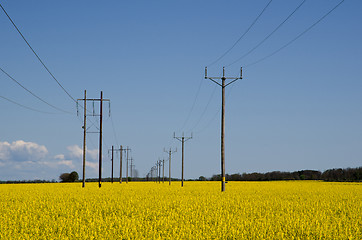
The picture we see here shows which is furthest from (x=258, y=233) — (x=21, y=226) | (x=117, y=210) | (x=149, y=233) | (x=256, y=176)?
(x=256, y=176)

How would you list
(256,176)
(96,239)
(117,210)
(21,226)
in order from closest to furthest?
(96,239) < (21,226) < (117,210) < (256,176)

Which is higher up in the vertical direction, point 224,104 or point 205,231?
point 224,104

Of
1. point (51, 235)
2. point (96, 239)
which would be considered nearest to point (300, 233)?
point (96, 239)

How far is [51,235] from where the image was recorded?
10828 millimetres

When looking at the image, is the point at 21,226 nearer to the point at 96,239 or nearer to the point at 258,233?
the point at 96,239

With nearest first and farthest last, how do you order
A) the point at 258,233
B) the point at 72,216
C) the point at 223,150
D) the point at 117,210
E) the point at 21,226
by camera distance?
the point at 258,233 → the point at 21,226 → the point at 72,216 → the point at 117,210 → the point at 223,150

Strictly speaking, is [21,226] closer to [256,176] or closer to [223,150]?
[223,150]

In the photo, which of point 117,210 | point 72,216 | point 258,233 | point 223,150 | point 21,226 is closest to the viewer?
point 258,233

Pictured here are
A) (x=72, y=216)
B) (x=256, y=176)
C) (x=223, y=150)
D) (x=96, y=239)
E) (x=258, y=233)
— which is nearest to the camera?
(x=96, y=239)

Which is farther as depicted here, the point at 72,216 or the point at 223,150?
the point at 223,150

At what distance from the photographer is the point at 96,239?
10297mm

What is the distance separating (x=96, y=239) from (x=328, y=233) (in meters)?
A: 5.91

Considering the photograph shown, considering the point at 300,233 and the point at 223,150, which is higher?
the point at 223,150

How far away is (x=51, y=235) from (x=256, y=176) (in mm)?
144596
